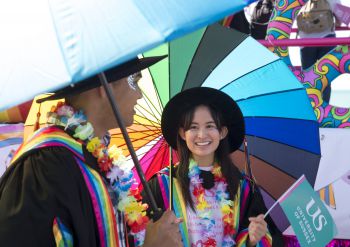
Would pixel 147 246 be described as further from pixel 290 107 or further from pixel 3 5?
pixel 290 107

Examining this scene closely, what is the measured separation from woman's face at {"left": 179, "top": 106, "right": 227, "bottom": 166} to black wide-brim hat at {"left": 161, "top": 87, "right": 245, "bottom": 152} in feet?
0.16

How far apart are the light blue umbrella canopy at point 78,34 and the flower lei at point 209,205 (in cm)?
157

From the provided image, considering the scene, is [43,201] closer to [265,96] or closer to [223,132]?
[223,132]

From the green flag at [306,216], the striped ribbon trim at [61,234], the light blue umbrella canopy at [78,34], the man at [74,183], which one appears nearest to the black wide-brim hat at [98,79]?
the man at [74,183]

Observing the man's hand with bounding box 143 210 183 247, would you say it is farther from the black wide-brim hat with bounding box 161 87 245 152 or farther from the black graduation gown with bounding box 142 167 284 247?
the black wide-brim hat with bounding box 161 87 245 152

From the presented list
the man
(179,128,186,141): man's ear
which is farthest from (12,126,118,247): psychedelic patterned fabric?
(179,128,186,141): man's ear

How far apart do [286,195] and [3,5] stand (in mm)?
1602

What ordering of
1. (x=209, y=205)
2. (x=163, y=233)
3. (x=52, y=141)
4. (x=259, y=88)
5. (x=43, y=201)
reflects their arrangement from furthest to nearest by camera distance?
(x=259, y=88) → (x=209, y=205) → (x=163, y=233) → (x=52, y=141) → (x=43, y=201)

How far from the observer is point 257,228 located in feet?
9.19

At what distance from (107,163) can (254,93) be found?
135cm

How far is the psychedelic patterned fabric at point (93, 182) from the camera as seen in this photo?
6.56ft

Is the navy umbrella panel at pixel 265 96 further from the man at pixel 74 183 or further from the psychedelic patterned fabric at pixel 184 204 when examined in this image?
the man at pixel 74 183

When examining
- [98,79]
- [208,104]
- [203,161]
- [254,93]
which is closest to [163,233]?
[98,79]

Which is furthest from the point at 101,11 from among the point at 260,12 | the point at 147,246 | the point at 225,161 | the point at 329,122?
the point at 260,12
